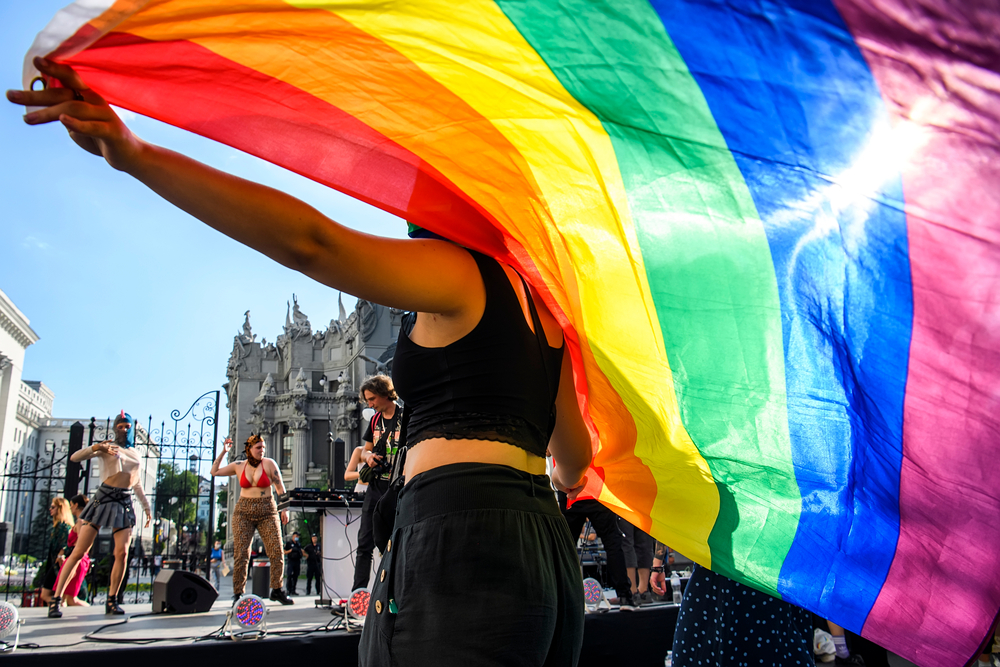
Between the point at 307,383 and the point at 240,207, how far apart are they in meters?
48.0

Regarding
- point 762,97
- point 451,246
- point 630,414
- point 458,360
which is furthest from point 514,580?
point 762,97

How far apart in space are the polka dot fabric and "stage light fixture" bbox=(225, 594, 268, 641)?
3653 mm

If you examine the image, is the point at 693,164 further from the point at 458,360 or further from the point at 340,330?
the point at 340,330

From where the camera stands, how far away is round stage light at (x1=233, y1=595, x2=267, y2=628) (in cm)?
479

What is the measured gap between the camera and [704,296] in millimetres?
1709

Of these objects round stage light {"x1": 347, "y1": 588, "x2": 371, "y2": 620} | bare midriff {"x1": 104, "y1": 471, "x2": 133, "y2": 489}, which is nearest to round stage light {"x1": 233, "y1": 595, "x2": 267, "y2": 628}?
round stage light {"x1": 347, "y1": 588, "x2": 371, "y2": 620}

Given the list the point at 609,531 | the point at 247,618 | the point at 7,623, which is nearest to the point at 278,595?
the point at 247,618

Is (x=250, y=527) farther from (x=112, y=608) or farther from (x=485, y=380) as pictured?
(x=485, y=380)

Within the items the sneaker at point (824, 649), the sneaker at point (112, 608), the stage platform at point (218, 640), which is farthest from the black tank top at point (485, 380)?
the sneaker at point (112, 608)

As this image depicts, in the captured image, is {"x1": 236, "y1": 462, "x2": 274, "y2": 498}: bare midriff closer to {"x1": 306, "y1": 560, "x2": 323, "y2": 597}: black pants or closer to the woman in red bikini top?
the woman in red bikini top

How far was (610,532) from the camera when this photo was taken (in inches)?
288

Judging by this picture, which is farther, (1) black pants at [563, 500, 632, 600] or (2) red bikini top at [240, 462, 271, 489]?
(2) red bikini top at [240, 462, 271, 489]

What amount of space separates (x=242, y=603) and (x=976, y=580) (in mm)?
4731

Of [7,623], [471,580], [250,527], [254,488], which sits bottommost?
[7,623]
